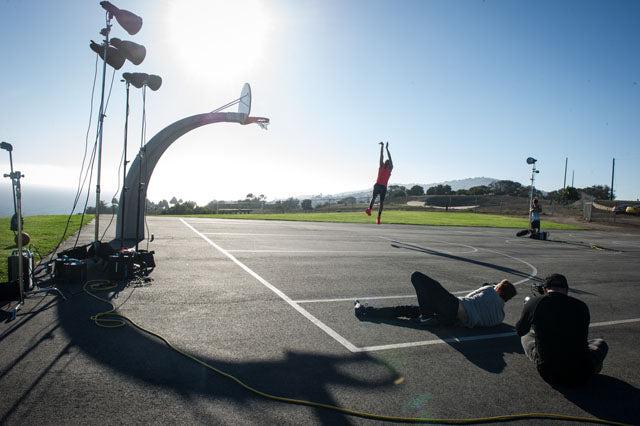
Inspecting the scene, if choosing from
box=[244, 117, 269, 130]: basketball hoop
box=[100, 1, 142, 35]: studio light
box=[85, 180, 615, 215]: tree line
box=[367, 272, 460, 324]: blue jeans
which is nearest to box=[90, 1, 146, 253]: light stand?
box=[100, 1, 142, 35]: studio light

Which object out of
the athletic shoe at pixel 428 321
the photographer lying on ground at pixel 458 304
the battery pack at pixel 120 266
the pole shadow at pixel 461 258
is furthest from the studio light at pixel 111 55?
the pole shadow at pixel 461 258

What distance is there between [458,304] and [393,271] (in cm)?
400

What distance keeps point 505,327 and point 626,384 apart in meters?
1.69

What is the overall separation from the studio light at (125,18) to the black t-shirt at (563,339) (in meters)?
9.29

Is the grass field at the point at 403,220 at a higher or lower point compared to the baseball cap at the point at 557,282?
lower

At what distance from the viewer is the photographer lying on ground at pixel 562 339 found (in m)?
3.47

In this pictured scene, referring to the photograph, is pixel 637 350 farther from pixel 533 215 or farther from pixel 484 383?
pixel 533 215

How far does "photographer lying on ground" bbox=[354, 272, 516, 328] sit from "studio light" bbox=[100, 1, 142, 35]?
317 inches

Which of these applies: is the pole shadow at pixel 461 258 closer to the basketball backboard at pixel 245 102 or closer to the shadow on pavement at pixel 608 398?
the shadow on pavement at pixel 608 398

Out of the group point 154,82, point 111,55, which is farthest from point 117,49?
point 154,82

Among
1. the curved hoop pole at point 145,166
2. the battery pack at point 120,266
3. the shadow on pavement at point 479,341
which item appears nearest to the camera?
the shadow on pavement at point 479,341

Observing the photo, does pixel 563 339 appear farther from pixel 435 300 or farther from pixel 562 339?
pixel 435 300

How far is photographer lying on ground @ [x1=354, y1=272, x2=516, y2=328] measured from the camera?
4.92 m

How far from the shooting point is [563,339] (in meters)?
3.49
